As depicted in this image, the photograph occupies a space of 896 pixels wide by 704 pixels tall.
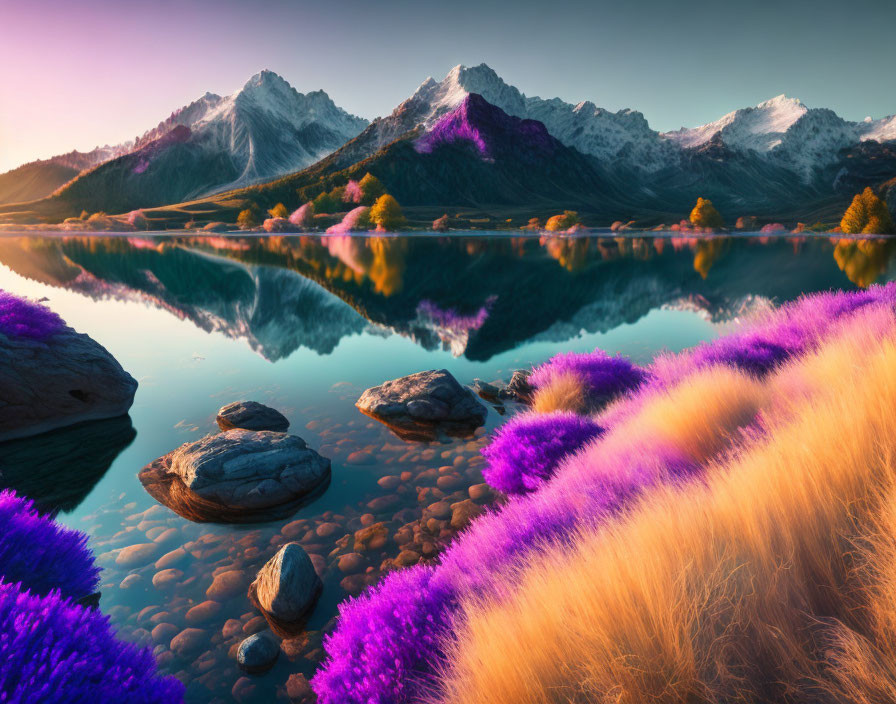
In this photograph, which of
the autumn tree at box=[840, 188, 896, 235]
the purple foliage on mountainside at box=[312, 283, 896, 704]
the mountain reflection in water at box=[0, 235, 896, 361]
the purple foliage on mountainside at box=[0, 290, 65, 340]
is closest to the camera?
the purple foliage on mountainside at box=[312, 283, 896, 704]

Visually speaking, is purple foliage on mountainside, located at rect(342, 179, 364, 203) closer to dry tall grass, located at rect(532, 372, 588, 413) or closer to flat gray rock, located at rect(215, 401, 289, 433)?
flat gray rock, located at rect(215, 401, 289, 433)

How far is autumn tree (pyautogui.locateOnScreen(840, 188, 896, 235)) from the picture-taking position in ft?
207

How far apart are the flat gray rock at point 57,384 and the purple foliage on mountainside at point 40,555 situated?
16.5 ft

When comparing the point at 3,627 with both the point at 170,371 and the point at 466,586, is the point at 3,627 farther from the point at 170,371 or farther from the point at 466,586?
the point at 170,371

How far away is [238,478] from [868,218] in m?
92.0

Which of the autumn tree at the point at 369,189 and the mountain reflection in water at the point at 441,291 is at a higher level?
the autumn tree at the point at 369,189

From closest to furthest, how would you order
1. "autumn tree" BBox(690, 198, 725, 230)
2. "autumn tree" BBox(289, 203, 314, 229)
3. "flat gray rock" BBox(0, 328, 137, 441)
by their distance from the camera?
"flat gray rock" BBox(0, 328, 137, 441)
"autumn tree" BBox(690, 198, 725, 230)
"autumn tree" BBox(289, 203, 314, 229)

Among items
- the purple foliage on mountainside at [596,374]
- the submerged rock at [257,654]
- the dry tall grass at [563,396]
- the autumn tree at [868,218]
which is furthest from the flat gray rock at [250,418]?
the autumn tree at [868,218]

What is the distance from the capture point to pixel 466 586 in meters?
3.05

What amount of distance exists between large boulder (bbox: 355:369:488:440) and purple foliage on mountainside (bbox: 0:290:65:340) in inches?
238

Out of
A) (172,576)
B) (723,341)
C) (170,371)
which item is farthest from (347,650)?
(170,371)

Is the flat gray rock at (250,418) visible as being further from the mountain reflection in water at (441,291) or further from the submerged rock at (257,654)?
the submerged rock at (257,654)

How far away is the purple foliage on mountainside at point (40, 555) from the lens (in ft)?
10.4

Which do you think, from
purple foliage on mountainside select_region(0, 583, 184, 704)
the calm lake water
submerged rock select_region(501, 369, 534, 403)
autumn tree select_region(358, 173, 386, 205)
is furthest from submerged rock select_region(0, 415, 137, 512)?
autumn tree select_region(358, 173, 386, 205)
